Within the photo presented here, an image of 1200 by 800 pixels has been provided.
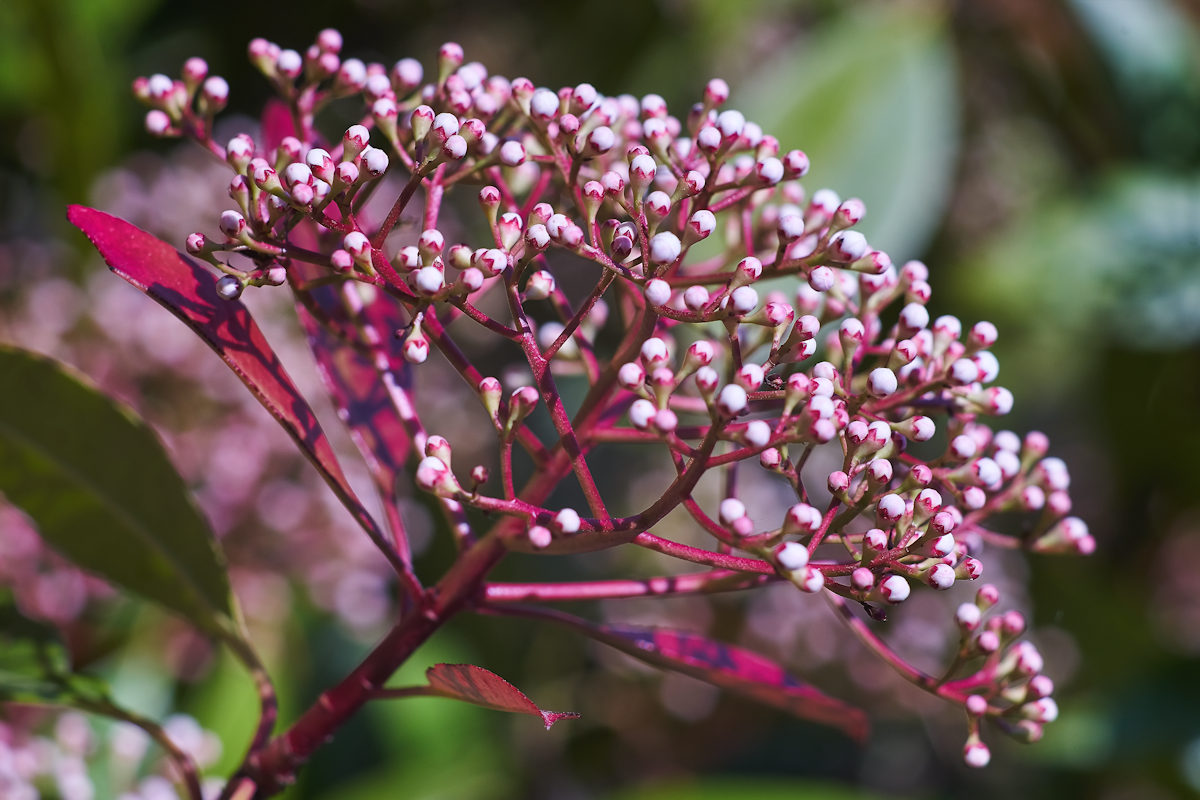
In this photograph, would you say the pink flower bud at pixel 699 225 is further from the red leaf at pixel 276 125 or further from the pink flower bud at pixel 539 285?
the red leaf at pixel 276 125

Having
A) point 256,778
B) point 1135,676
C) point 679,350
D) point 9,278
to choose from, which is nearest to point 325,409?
point 9,278

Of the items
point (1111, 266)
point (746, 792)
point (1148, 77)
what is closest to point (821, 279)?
point (746, 792)

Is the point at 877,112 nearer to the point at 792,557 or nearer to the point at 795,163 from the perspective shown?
the point at 795,163

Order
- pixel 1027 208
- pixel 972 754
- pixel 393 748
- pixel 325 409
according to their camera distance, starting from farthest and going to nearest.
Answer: pixel 1027 208 < pixel 325 409 < pixel 393 748 < pixel 972 754

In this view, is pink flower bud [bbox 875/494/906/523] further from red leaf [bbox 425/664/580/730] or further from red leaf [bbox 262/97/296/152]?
red leaf [bbox 262/97/296/152]

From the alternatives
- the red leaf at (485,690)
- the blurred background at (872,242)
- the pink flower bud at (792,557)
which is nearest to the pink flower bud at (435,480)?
the red leaf at (485,690)

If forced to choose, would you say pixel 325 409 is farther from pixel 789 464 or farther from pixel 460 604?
pixel 789 464

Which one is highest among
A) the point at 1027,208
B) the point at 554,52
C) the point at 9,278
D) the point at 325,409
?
the point at 1027,208
